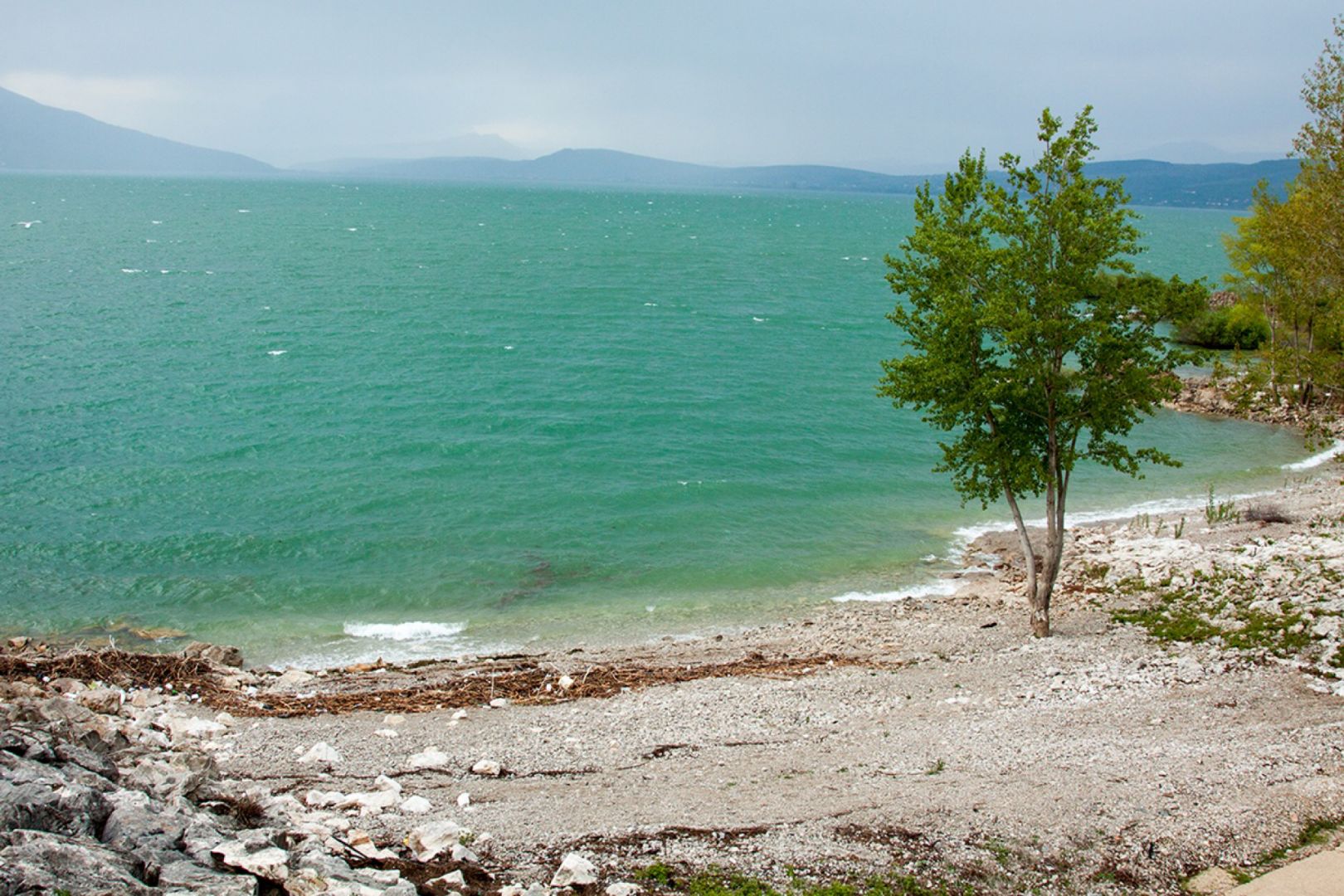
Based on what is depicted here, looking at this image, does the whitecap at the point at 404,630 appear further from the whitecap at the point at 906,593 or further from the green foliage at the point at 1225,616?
the green foliage at the point at 1225,616

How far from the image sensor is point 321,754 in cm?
1791

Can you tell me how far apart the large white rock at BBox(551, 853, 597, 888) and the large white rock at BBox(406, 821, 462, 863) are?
178 centimetres

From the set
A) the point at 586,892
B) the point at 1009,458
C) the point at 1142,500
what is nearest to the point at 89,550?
the point at 586,892

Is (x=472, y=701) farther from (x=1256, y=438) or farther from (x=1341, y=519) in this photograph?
(x=1256, y=438)

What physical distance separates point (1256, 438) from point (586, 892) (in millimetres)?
51309

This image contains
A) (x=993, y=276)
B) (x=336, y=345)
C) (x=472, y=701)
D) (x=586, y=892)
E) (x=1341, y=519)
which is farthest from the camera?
(x=336, y=345)

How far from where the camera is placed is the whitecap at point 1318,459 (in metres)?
46.3

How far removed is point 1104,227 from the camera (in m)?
21.8

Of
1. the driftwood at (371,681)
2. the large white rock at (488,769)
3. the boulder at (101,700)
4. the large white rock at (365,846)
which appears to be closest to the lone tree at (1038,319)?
the driftwood at (371,681)

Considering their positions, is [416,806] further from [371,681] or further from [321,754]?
[371,681]

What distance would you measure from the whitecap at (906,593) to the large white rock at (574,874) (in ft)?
66.4

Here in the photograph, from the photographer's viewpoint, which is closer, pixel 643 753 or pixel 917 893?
pixel 917 893

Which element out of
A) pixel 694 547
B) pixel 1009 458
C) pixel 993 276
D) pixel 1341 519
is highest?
pixel 993 276

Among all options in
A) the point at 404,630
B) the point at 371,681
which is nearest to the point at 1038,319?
the point at 371,681
